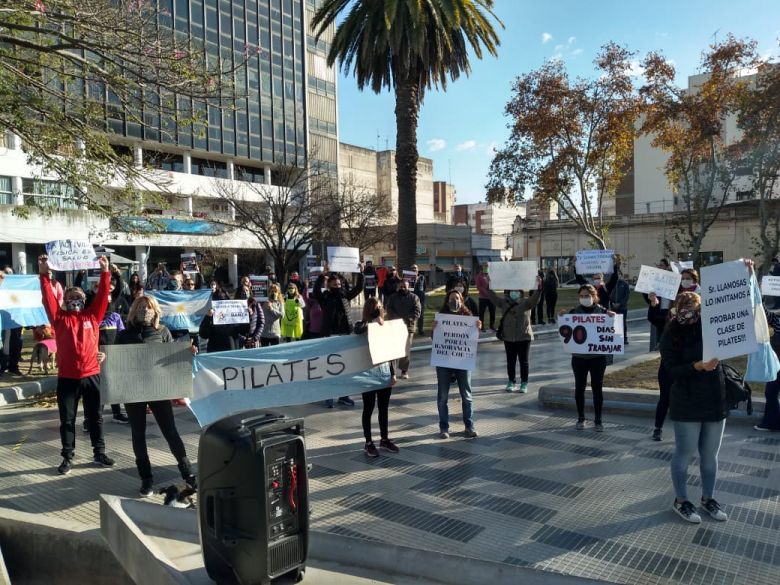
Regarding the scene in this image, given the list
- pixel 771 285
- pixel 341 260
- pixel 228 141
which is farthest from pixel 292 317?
pixel 228 141

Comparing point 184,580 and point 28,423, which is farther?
point 28,423

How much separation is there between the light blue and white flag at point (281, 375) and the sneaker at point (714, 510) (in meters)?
3.31

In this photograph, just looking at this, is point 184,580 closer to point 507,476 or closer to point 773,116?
point 507,476

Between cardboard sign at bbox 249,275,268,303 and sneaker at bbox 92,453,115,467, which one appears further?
cardboard sign at bbox 249,275,268,303

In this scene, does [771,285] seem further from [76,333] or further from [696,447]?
[76,333]

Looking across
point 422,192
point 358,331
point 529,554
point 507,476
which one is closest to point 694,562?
point 529,554

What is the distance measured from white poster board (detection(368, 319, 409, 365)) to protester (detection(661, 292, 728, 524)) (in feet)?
9.82

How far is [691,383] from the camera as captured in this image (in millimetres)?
4973

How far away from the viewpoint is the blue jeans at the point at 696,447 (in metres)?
4.98

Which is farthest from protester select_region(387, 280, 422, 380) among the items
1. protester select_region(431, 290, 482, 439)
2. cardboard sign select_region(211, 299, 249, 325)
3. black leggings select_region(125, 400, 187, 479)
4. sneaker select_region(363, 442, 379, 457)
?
black leggings select_region(125, 400, 187, 479)

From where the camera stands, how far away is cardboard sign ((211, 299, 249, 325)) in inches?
368

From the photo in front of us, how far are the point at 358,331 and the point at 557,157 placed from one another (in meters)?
18.1

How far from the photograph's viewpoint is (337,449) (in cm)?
712

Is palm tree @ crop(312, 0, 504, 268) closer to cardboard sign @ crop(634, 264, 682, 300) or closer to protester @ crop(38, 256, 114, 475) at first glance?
cardboard sign @ crop(634, 264, 682, 300)
